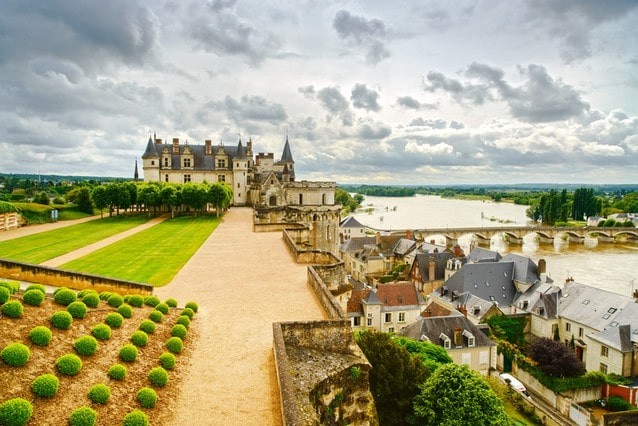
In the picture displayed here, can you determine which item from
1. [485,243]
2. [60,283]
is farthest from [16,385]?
[485,243]

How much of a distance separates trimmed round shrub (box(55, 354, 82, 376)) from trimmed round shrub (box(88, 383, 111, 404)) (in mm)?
610

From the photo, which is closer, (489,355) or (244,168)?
(489,355)

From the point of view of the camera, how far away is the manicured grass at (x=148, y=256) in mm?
19312

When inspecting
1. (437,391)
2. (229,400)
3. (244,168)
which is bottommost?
(437,391)

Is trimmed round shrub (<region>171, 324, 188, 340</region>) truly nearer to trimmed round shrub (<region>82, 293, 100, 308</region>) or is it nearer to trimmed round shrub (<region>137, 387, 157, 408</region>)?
trimmed round shrub (<region>82, 293, 100, 308</region>)

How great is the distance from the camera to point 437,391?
51.2 ft

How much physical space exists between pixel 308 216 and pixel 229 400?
30.4 m

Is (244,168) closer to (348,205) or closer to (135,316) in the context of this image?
(135,316)

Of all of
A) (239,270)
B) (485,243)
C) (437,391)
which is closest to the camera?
(437,391)

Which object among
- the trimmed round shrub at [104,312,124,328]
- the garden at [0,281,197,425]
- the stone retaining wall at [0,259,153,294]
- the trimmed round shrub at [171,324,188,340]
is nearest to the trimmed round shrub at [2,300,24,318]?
the garden at [0,281,197,425]

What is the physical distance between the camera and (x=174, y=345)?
10039 mm

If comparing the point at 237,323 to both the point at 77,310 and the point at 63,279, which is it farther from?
the point at 63,279

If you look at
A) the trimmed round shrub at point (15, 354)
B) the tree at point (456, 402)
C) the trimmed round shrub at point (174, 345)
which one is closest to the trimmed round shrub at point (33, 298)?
the trimmed round shrub at point (15, 354)

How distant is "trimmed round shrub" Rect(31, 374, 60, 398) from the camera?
6.97m
